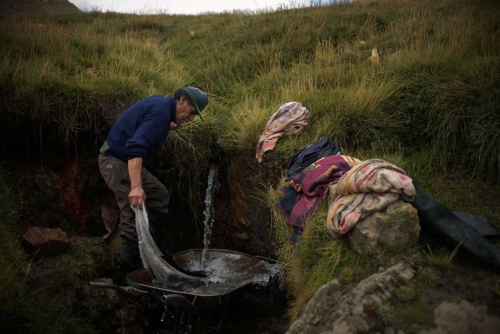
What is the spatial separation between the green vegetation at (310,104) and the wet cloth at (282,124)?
0.41 ft

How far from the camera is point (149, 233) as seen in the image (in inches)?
163

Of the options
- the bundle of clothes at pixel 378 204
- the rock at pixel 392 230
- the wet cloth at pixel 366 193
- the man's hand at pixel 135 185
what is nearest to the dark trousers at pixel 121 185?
the man's hand at pixel 135 185

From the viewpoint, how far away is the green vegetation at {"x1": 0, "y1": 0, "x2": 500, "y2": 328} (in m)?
4.74

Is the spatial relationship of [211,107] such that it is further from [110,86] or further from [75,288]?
[75,288]

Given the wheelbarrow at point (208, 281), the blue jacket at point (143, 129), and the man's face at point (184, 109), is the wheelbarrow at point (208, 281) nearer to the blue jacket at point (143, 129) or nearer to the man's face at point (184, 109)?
the blue jacket at point (143, 129)

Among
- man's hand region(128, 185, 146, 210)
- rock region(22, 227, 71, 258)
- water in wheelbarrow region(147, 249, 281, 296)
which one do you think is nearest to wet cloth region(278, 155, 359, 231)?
water in wheelbarrow region(147, 249, 281, 296)

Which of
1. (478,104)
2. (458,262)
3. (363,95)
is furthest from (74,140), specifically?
(478,104)

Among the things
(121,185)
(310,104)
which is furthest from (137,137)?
(310,104)

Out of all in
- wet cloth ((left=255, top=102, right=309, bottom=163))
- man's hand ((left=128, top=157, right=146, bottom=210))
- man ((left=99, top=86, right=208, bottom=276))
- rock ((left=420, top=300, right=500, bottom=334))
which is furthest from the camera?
wet cloth ((left=255, top=102, right=309, bottom=163))

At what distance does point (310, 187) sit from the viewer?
430cm

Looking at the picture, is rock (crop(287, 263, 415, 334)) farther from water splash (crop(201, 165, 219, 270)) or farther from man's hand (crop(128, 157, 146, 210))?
water splash (crop(201, 165, 219, 270))

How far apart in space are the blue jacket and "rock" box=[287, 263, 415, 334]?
91.5 inches

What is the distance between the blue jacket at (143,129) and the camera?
4.29m

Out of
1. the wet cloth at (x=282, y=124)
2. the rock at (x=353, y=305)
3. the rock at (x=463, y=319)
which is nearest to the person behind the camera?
the rock at (x=463, y=319)
